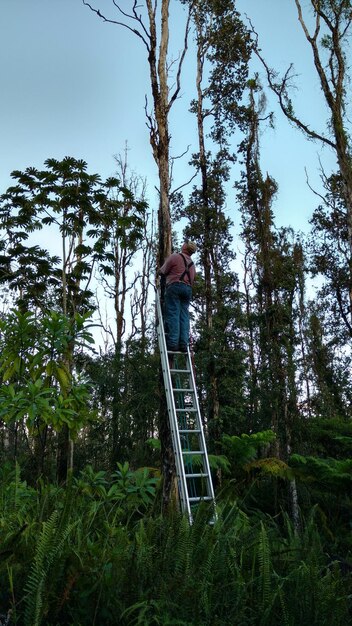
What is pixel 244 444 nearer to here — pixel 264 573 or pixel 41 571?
pixel 264 573

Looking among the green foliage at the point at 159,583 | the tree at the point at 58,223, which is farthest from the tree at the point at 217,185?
the green foliage at the point at 159,583

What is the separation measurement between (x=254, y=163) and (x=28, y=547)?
22.0 metres

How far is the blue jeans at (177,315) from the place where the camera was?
20.7ft

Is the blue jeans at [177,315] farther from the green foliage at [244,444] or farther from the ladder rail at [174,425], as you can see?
the green foliage at [244,444]

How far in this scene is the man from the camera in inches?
249

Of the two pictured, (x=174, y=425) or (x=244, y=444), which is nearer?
(x=174, y=425)

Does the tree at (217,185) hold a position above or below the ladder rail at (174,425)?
above

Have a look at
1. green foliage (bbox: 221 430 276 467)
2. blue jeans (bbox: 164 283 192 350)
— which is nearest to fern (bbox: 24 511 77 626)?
blue jeans (bbox: 164 283 192 350)

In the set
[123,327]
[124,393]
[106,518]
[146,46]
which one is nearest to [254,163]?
[123,327]

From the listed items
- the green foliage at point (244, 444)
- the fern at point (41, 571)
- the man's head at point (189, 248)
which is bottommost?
the fern at point (41, 571)

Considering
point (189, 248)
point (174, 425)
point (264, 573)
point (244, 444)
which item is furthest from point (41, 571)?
point (244, 444)

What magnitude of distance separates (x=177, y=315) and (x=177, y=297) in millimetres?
307

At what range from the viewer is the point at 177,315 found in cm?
641

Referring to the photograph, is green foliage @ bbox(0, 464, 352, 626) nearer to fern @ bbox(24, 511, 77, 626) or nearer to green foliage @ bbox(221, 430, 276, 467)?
fern @ bbox(24, 511, 77, 626)
